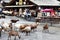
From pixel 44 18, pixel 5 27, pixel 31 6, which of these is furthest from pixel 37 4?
pixel 5 27

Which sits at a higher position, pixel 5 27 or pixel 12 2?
pixel 5 27

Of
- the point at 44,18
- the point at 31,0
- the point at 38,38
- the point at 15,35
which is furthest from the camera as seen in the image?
the point at 31,0

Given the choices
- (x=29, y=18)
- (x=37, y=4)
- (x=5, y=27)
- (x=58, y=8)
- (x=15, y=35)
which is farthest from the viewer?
(x=37, y=4)

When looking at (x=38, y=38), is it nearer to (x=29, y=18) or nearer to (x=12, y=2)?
(x=29, y=18)

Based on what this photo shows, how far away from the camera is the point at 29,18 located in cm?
2175

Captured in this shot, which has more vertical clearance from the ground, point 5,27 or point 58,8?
point 5,27

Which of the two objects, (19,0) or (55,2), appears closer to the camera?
(55,2)

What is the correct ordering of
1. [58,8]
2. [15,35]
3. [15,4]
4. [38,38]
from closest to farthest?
[15,35], [38,38], [58,8], [15,4]

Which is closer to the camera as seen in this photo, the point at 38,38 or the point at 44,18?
the point at 38,38

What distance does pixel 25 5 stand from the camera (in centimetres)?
2933

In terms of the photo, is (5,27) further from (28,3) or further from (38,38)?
(28,3)

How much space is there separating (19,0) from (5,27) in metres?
18.8

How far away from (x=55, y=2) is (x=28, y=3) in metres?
4.00

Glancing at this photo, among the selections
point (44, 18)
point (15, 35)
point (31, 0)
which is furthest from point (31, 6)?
point (15, 35)
